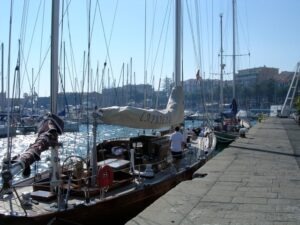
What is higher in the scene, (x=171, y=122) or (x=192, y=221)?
(x=171, y=122)

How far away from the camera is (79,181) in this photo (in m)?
10.2

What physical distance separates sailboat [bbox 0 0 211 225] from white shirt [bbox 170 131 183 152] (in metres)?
0.43

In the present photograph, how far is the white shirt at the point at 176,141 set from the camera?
562 inches

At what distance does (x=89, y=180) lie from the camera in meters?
10.4

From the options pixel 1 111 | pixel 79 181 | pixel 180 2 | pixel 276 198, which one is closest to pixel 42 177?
pixel 79 181

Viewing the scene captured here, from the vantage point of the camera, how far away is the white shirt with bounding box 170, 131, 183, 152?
46.8ft

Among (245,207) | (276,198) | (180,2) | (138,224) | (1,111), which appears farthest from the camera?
(1,111)

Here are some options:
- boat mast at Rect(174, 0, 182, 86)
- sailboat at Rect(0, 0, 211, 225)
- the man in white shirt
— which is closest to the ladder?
boat mast at Rect(174, 0, 182, 86)

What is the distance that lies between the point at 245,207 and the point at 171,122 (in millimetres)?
7831

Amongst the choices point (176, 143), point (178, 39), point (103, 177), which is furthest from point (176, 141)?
A: point (178, 39)

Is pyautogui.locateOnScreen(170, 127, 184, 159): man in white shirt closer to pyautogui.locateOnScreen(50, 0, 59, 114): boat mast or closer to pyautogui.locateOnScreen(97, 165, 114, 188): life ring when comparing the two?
pyautogui.locateOnScreen(97, 165, 114, 188): life ring

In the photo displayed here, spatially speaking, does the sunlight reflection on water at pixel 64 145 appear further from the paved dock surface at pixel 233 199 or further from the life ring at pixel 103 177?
the paved dock surface at pixel 233 199

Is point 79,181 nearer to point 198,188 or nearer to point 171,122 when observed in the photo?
point 198,188

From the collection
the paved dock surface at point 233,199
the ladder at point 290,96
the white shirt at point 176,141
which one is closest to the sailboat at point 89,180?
the white shirt at point 176,141
